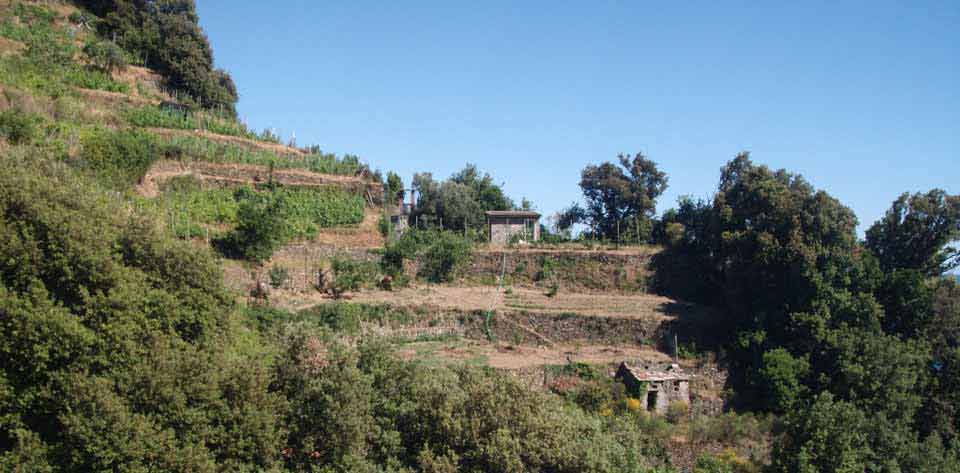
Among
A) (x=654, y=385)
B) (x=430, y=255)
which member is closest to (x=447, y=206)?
(x=430, y=255)

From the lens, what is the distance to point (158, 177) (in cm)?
2514

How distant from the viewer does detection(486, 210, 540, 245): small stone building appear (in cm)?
3331

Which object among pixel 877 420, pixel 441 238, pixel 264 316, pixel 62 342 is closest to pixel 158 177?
pixel 264 316

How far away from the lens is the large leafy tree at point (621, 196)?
35125 mm

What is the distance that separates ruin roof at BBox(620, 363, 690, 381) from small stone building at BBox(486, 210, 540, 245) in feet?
37.4

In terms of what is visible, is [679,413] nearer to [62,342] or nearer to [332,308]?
[332,308]

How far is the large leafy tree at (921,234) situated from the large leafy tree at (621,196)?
1069 cm

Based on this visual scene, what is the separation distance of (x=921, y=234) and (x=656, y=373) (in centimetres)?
1428

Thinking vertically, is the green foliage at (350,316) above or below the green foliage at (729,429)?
above

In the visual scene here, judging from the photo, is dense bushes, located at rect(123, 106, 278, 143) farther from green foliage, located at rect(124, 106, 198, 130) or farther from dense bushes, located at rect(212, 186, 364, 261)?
dense bushes, located at rect(212, 186, 364, 261)

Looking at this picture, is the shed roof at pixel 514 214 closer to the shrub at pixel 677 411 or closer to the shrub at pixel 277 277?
the shrub at pixel 277 277

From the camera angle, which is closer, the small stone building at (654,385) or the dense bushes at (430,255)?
the small stone building at (654,385)

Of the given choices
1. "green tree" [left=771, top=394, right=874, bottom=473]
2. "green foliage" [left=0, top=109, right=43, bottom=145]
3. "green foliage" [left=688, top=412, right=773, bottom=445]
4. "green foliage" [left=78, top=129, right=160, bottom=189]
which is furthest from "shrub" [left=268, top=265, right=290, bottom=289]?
"green tree" [left=771, top=394, right=874, bottom=473]

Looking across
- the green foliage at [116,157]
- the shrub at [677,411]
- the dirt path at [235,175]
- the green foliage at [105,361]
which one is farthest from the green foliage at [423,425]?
the dirt path at [235,175]
